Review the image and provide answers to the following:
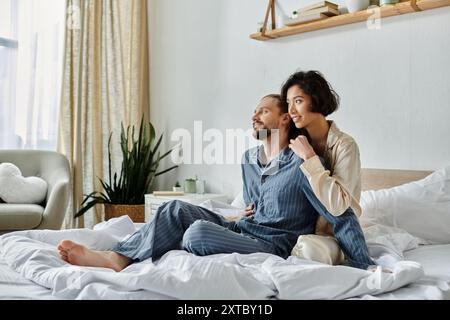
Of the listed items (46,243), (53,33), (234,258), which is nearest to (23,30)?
(53,33)

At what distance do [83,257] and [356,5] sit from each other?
49.0 inches

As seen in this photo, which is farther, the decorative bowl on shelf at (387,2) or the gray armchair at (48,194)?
the gray armchair at (48,194)

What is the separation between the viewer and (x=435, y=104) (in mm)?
1512

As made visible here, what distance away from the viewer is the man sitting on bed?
49.3 inches

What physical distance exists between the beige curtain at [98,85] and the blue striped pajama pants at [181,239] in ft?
5.74

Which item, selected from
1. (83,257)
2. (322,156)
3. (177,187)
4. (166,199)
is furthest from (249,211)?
(177,187)

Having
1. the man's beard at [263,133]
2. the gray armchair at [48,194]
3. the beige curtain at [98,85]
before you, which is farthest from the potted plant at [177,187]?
the man's beard at [263,133]

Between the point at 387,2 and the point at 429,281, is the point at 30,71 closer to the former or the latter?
the point at 387,2

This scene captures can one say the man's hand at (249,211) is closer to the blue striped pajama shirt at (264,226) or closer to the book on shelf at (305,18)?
the blue striped pajama shirt at (264,226)

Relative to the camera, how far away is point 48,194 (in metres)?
2.60

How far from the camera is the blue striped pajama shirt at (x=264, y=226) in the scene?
126 centimetres

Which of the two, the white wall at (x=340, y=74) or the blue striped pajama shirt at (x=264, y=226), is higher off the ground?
the white wall at (x=340, y=74)

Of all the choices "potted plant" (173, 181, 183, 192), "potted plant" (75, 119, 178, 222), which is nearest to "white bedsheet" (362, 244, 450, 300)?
"potted plant" (173, 181, 183, 192)
